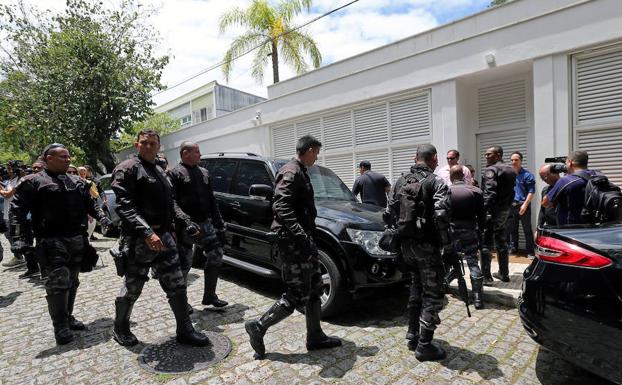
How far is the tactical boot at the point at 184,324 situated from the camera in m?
3.48

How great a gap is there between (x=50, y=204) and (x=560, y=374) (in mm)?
4815

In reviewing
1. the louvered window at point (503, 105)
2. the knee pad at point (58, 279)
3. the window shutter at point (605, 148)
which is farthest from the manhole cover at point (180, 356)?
the louvered window at point (503, 105)

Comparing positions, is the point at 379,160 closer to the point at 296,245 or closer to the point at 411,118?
the point at 411,118

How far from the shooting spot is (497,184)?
4.96 m

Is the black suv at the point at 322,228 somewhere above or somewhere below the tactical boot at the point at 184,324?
above

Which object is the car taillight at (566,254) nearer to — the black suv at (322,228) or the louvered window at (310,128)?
the black suv at (322,228)

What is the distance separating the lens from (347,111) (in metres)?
9.45

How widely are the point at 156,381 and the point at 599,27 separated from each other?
24.4ft

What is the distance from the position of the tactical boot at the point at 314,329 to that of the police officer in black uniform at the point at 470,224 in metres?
2.02

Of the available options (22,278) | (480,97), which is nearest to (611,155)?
(480,97)

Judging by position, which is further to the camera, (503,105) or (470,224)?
(503,105)

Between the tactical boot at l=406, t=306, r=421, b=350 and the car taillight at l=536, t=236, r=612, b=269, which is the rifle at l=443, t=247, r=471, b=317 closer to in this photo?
the tactical boot at l=406, t=306, r=421, b=350

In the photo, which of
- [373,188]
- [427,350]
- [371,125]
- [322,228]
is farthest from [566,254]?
[371,125]

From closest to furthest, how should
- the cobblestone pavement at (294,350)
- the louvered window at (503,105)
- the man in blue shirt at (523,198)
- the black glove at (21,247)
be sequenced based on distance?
the cobblestone pavement at (294,350)
the black glove at (21,247)
the man in blue shirt at (523,198)
the louvered window at (503,105)
